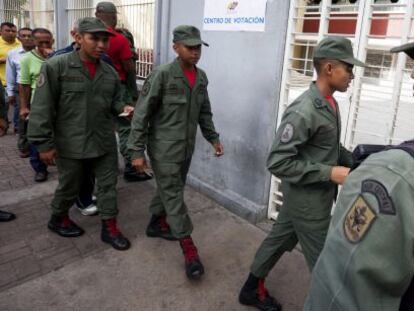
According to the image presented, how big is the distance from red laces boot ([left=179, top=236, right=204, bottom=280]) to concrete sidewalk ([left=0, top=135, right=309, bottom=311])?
0.08 m

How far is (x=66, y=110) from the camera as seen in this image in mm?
3162

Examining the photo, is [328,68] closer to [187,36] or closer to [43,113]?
[187,36]

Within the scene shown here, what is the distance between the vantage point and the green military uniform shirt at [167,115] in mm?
2939

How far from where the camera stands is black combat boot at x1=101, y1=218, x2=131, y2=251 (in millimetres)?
3369

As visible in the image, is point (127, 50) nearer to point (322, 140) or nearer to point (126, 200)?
point (126, 200)

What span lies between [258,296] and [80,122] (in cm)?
200

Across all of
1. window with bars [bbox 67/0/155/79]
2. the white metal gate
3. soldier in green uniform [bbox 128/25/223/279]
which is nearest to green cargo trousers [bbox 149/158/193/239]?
soldier in green uniform [bbox 128/25/223/279]

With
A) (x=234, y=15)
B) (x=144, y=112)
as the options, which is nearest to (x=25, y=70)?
(x=144, y=112)

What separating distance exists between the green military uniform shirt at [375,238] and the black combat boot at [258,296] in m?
1.70

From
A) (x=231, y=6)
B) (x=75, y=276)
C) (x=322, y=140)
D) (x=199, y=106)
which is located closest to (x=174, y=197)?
(x=199, y=106)

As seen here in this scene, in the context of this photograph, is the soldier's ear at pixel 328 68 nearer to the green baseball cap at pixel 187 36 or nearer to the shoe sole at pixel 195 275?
the green baseball cap at pixel 187 36

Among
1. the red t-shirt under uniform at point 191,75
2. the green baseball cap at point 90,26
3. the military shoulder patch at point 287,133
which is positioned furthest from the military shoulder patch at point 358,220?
the green baseball cap at point 90,26

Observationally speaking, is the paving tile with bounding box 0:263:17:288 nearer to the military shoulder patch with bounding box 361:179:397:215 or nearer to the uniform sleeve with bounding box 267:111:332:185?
the uniform sleeve with bounding box 267:111:332:185

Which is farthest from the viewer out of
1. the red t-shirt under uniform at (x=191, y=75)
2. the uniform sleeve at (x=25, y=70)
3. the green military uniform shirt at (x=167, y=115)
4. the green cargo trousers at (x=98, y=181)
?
the uniform sleeve at (x=25, y=70)
